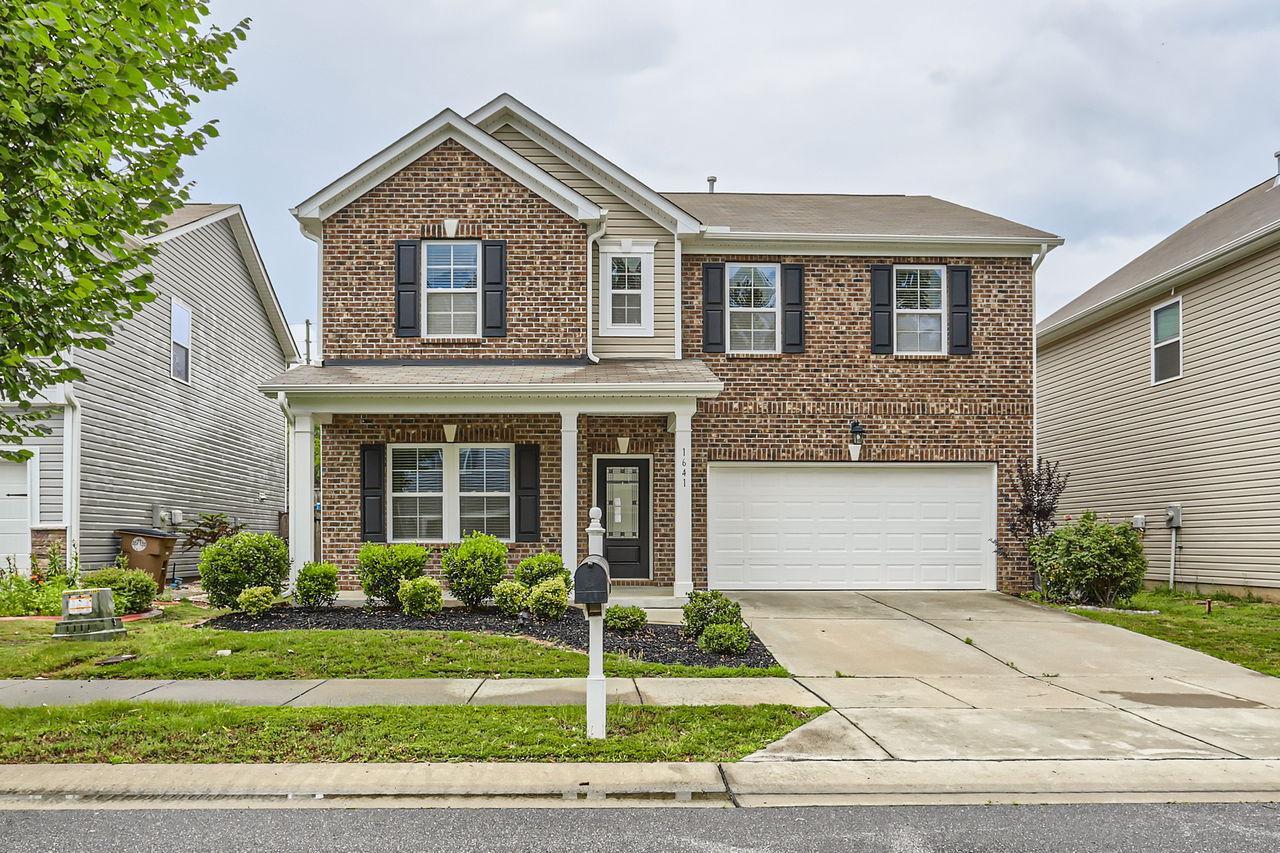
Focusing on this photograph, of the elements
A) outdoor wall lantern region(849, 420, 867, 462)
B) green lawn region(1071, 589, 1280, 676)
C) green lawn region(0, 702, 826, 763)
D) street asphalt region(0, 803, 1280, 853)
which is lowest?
green lawn region(1071, 589, 1280, 676)

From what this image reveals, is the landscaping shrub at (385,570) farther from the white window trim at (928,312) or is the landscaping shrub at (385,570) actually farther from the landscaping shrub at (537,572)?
the white window trim at (928,312)

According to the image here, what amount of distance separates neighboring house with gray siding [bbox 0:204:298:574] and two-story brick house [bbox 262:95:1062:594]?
11.7 ft

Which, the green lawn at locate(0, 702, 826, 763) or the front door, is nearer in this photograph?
the green lawn at locate(0, 702, 826, 763)

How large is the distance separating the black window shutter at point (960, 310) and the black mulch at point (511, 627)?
7.03 metres

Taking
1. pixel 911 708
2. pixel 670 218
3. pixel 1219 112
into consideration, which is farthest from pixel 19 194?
pixel 1219 112

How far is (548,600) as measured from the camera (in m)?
10.3

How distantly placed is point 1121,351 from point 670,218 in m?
9.12

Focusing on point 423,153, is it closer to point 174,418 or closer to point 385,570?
point 385,570

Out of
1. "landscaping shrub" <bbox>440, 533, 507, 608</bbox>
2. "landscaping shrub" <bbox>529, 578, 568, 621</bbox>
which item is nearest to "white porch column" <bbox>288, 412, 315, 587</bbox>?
"landscaping shrub" <bbox>440, 533, 507, 608</bbox>

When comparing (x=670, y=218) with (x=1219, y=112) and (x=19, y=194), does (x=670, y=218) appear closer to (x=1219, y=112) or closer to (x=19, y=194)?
(x=19, y=194)

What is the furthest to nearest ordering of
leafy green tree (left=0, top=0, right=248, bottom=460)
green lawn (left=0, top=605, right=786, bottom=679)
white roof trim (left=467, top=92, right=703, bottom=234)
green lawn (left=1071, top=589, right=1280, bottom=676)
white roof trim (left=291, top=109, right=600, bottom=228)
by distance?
white roof trim (left=467, top=92, right=703, bottom=234) → white roof trim (left=291, top=109, right=600, bottom=228) → green lawn (left=1071, top=589, right=1280, bottom=676) → green lawn (left=0, top=605, right=786, bottom=679) → leafy green tree (left=0, top=0, right=248, bottom=460)

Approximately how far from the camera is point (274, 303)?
21781 millimetres

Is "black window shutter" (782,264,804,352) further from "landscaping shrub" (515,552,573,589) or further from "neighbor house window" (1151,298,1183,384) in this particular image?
"neighbor house window" (1151,298,1183,384)

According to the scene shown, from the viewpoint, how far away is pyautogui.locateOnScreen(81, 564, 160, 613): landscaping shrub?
1149cm
